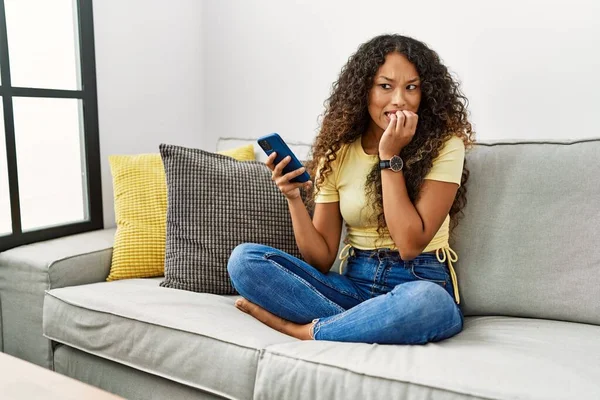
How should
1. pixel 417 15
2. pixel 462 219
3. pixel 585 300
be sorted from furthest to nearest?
pixel 417 15 → pixel 462 219 → pixel 585 300

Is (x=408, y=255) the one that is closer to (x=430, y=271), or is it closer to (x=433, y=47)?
(x=430, y=271)

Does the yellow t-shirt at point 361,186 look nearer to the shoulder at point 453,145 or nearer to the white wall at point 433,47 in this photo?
the shoulder at point 453,145

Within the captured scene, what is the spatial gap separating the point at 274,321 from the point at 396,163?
1.65 ft

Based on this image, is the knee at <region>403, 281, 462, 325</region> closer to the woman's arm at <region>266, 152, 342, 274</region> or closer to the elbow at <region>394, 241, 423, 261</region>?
the elbow at <region>394, 241, 423, 261</region>

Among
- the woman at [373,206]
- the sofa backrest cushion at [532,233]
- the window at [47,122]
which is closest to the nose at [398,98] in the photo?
the woman at [373,206]

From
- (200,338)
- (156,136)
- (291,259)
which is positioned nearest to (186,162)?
(291,259)

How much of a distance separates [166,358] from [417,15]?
4.80 ft

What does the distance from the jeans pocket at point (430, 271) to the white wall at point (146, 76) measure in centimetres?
138

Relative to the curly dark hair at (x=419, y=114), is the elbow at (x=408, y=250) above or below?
below

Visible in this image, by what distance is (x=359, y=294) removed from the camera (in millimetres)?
1550

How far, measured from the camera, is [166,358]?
4.52 ft

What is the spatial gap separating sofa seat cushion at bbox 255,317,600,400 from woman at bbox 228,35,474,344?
0.09 meters

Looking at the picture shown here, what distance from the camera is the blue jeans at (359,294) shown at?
126cm

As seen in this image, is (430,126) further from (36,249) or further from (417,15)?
(36,249)
